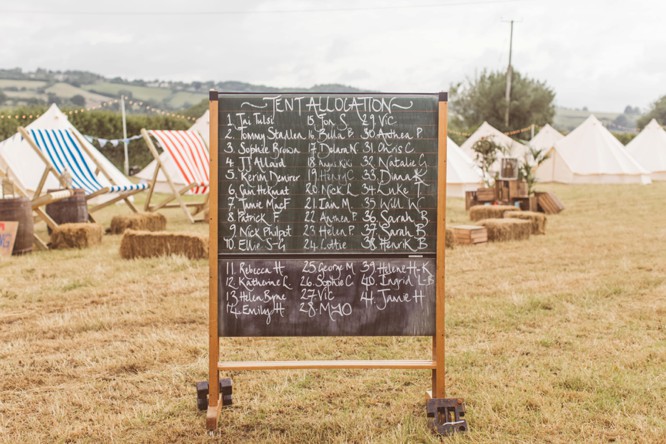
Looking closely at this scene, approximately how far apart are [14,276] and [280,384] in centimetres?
433

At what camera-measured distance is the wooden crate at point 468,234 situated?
9312 millimetres

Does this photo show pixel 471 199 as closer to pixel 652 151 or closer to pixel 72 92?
pixel 652 151

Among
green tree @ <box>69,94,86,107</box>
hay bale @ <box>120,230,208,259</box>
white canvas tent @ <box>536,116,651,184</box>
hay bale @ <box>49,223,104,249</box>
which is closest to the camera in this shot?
hay bale @ <box>120,230,208,259</box>

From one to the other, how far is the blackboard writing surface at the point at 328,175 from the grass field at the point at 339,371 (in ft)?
2.76

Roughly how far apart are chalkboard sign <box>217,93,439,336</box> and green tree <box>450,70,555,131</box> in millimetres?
38844

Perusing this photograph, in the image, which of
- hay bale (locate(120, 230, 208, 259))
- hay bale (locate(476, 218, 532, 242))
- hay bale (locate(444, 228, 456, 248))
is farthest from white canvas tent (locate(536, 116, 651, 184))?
hay bale (locate(120, 230, 208, 259))

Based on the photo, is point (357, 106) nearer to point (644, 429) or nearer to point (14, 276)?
point (644, 429)

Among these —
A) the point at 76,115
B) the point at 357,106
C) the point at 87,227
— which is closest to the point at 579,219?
the point at 87,227

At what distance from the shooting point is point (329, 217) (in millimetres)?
3367

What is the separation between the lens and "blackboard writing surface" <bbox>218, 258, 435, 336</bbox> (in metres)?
3.36

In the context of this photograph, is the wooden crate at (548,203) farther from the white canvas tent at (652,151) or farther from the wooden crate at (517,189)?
the white canvas tent at (652,151)

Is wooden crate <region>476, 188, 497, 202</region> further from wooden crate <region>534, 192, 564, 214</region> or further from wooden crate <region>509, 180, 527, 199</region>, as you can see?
wooden crate <region>534, 192, 564, 214</region>

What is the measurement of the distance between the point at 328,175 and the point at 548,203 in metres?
11.4

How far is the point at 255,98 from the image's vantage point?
10.9 ft
